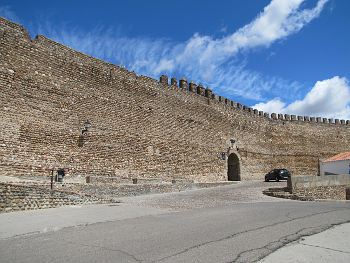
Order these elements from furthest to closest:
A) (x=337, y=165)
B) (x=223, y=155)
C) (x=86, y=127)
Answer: (x=337, y=165) < (x=223, y=155) < (x=86, y=127)

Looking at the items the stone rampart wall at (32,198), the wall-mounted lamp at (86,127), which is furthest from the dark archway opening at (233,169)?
the stone rampart wall at (32,198)

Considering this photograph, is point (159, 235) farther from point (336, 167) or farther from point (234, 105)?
point (336, 167)

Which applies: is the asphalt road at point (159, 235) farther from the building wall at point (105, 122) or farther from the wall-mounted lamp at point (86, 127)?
the wall-mounted lamp at point (86, 127)

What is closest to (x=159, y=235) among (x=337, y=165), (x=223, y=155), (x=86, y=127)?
(x=86, y=127)

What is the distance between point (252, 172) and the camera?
26.9 m

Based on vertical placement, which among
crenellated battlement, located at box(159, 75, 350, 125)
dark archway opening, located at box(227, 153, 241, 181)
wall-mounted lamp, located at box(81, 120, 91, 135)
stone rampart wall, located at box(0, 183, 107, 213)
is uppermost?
crenellated battlement, located at box(159, 75, 350, 125)

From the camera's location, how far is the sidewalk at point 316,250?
14.5 feet

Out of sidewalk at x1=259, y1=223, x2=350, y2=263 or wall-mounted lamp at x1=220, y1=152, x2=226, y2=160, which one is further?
wall-mounted lamp at x1=220, y1=152, x2=226, y2=160

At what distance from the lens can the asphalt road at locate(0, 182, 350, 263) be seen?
4.57 meters

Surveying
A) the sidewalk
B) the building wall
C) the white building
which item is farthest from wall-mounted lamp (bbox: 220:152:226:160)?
the sidewalk

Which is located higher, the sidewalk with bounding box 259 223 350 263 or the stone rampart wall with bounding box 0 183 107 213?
the stone rampart wall with bounding box 0 183 107 213

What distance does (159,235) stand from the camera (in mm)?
5891

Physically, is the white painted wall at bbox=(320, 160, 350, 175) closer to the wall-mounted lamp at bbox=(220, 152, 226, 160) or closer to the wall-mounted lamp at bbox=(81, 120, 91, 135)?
the wall-mounted lamp at bbox=(220, 152, 226, 160)

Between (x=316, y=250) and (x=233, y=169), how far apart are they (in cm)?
2153
